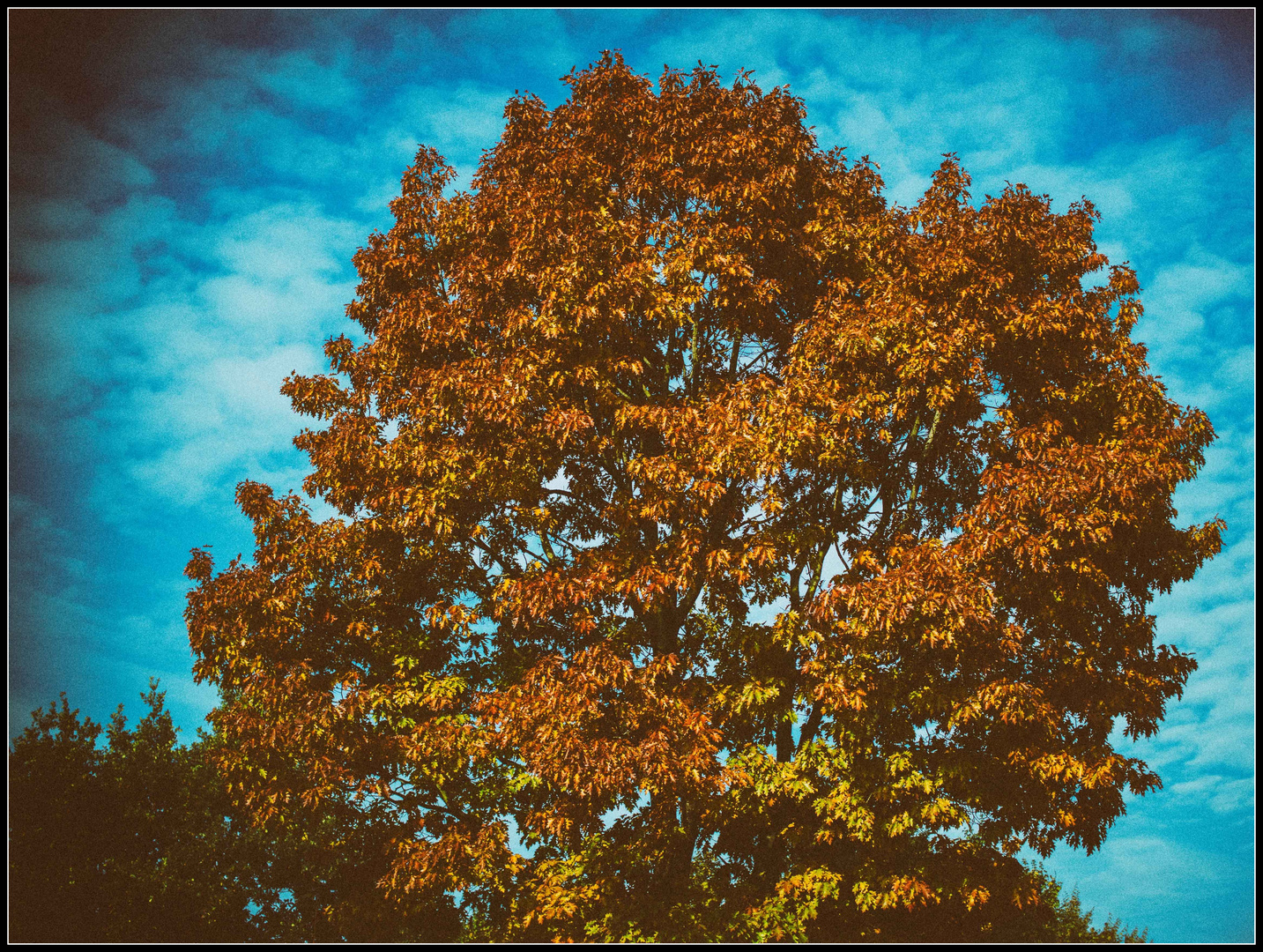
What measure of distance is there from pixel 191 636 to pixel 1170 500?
13.1 metres

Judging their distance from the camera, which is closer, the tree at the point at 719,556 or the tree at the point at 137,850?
the tree at the point at 719,556

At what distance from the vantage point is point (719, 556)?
34.7ft

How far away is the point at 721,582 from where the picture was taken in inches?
460

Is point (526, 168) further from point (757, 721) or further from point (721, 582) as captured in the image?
point (757, 721)

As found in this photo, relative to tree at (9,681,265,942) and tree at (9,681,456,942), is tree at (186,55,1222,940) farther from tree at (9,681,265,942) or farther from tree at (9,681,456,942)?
tree at (9,681,265,942)

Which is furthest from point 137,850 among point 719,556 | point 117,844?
point 719,556

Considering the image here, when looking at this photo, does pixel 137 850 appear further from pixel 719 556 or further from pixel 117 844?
pixel 719 556

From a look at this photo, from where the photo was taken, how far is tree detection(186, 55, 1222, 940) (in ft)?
33.8

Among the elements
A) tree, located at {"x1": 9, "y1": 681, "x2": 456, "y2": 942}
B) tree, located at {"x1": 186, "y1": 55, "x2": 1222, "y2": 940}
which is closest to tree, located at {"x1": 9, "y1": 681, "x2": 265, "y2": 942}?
tree, located at {"x1": 9, "y1": 681, "x2": 456, "y2": 942}

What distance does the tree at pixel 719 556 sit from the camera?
406 inches

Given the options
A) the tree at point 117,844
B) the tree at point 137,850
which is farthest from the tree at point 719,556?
the tree at point 117,844

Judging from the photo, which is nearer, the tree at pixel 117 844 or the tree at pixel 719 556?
the tree at pixel 719 556

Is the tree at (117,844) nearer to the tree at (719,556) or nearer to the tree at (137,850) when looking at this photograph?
the tree at (137,850)

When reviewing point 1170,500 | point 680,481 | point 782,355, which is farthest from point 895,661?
point 782,355
